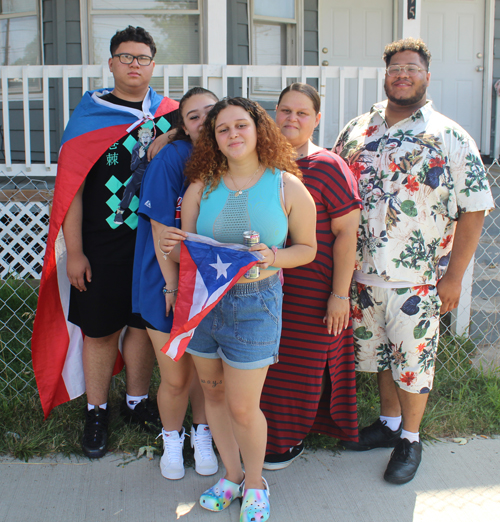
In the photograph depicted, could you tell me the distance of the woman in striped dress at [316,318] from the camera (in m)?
2.18

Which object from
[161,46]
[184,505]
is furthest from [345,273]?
[161,46]

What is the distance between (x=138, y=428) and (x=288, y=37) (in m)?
5.42

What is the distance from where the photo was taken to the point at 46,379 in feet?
8.97

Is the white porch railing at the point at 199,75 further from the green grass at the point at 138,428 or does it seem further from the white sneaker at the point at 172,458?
the white sneaker at the point at 172,458

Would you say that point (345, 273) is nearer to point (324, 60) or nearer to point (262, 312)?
point (262, 312)

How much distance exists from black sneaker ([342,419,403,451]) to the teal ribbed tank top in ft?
4.32

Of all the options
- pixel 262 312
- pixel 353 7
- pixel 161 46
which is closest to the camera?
pixel 262 312

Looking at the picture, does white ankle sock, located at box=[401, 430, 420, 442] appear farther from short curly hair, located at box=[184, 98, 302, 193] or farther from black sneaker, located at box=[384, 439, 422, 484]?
short curly hair, located at box=[184, 98, 302, 193]

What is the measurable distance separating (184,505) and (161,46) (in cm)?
536

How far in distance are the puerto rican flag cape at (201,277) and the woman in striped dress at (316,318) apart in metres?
0.50

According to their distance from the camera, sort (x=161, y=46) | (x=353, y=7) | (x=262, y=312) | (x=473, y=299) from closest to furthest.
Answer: (x=262, y=312) < (x=473, y=299) < (x=161, y=46) < (x=353, y=7)

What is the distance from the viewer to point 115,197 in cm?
253

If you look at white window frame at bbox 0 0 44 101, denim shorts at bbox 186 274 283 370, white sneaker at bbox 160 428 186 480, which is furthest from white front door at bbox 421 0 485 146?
white sneaker at bbox 160 428 186 480

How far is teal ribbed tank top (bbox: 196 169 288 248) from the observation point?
1.91 metres
